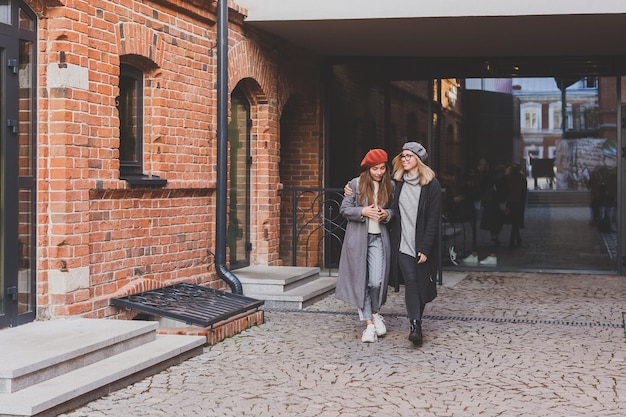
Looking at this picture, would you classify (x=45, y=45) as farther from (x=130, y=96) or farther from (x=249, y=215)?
(x=249, y=215)

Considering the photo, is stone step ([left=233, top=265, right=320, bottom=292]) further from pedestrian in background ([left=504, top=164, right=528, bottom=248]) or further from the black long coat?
pedestrian in background ([left=504, top=164, right=528, bottom=248])

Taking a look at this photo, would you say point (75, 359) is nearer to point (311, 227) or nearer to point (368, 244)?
point (368, 244)

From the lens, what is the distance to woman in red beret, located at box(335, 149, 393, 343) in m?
7.87

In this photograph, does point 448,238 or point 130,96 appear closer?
point 130,96

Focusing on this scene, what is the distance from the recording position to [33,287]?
23.4ft

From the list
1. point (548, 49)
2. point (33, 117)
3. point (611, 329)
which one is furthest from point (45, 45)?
point (548, 49)

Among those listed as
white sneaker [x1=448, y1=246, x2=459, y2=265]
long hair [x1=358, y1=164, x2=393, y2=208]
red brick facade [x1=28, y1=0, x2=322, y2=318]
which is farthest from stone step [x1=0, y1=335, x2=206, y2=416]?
white sneaker [x1=448, y1=246, x2=459, y2=265]

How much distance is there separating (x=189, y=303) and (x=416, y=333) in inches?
79.0

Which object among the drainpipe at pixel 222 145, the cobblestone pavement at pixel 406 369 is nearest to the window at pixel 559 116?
the cobblestone pavement at pixel 406 369

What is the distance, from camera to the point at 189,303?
8172 mm

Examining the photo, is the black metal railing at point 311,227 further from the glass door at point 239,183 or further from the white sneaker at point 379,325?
the white sneaker at point 379,325

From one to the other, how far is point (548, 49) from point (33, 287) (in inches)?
317

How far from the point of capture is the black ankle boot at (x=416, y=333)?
767 cm

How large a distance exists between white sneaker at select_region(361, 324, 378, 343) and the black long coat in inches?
19.8
